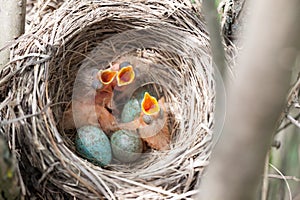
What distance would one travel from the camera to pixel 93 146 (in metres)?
1.45

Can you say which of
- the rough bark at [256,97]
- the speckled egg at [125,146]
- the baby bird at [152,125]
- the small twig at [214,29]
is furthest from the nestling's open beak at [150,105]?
the rough bark at [256,97]

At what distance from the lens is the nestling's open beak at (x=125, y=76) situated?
64.2 inches

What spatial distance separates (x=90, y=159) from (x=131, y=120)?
254 millimetres

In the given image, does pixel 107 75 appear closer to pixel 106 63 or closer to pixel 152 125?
pixel 106 63

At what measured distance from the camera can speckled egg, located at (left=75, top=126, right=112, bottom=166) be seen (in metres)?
1.44

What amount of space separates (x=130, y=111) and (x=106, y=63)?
0.21 metres

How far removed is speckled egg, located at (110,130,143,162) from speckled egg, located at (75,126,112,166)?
3 cm

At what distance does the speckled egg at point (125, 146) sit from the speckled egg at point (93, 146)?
0.09ft

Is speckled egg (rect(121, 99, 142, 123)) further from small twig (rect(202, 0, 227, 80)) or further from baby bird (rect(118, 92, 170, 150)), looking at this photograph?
small twig (rect(202, 0, 227, 80))

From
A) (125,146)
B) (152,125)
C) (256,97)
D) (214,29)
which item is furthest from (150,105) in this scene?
(256,97)

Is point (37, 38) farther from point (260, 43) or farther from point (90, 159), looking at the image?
point (260, 43)

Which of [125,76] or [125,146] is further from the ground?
[125,76]

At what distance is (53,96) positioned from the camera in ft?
4.74

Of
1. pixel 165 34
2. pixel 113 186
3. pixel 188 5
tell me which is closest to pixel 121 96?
pixel 165 34
